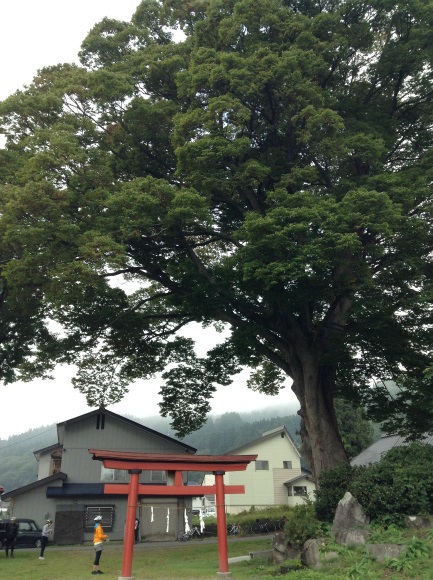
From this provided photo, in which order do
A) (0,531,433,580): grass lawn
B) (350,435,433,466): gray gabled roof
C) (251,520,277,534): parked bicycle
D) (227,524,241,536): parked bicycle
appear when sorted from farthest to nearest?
1. (350,435,433,466): gray gabled roof
2. (227,524,241,536): parked bicycle
3. (251,520,277,534): parked bicycle
4. (0,531,433,580): grass lawn

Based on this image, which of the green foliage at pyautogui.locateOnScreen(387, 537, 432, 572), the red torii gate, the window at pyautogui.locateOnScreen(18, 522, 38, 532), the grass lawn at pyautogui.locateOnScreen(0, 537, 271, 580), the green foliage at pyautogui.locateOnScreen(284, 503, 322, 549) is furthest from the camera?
the window at pyautogui.locateOnScreen(18, 522, 38, 532)

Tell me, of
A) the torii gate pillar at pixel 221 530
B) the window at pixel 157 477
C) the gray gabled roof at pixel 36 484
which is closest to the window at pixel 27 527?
the gray gabled roof at pixel 36 484

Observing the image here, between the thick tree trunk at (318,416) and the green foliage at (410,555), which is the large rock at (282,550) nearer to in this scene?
the green foliage at (410,555)

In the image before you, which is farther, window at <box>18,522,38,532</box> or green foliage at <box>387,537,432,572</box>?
window at <box>18,522,38,532</box>

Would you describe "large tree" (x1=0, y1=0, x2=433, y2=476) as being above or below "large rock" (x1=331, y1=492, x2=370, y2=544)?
above

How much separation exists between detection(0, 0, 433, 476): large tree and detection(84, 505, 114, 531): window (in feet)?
35.3

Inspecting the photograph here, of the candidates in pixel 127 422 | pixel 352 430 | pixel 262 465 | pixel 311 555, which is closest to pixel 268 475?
pixel 262 465

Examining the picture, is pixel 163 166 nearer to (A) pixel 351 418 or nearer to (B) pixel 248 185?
(B) pixel 248 185

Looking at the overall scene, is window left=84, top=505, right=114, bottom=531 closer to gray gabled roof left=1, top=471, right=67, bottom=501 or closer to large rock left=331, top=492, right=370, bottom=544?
gray gabled roof left=1, top=471, right=67, bottom=501

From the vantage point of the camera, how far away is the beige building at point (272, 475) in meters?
40.5

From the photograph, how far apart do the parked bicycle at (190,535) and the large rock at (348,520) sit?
1648 cm

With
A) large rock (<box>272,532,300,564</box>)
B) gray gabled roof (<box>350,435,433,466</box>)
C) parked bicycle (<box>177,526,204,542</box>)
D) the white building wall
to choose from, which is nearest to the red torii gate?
large rock (<box>272,532,300,564</box>)

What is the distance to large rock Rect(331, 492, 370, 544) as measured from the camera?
11711 millimetres

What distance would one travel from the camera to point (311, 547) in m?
12.0
